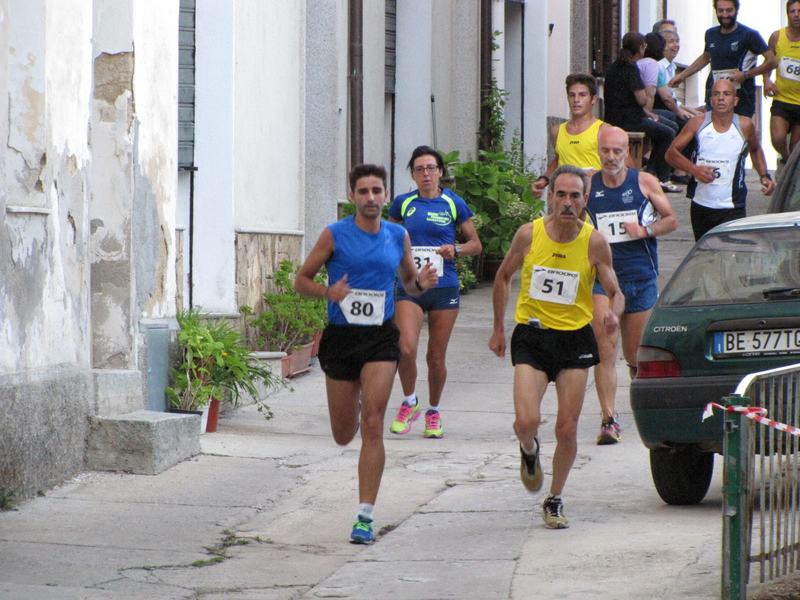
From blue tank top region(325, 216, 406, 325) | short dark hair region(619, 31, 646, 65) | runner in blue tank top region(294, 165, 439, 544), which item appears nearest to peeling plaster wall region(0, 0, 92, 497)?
runner in blue tank top region(294, 165, 439, 544)

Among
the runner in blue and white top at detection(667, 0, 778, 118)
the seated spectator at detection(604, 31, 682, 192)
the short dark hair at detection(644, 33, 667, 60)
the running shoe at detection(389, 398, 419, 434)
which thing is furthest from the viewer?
the short dark hair at detection(644, 33, 667, 60)

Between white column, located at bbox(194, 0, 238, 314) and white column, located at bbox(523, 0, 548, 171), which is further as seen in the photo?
white column, located at bbox(523, 0, 548, 171)

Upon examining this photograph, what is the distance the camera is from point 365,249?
22.0ft

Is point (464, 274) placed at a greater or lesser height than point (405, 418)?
greater

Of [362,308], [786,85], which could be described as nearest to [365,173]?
[362,308]

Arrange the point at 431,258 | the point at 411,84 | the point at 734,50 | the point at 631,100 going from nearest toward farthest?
the point at 431,258 < the point at 734,50 < the point at 411,84 < the point at 631,100

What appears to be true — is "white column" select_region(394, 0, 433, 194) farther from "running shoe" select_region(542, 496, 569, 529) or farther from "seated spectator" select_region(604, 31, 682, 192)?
"running shoe" select_region(542, 496, 569, 529)

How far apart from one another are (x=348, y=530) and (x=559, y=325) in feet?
4.80

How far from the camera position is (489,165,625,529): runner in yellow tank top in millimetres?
6695

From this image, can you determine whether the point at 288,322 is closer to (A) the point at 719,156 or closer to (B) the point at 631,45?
(A) the point at 719,156

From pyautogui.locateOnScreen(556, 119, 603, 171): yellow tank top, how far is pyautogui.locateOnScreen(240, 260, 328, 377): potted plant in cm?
237

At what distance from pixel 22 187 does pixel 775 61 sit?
873 cm

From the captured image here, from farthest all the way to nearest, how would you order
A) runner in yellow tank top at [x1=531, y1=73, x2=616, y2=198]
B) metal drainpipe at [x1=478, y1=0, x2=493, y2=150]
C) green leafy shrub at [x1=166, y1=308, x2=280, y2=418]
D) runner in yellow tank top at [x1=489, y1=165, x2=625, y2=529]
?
metal drainpipe at [x1=478, y1=0, x2=493, y2=150] → runner in yellow tank top at [x1=531, y1=73, x2=616, y2=198] → green leafy shrub at [x1=166, y1=308, x2=280, y2=418] → runner in yellow tank top at [x1=489, y1=165, x2=625, y2=529]

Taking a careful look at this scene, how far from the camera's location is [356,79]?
14844 mm
